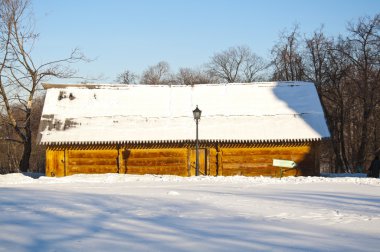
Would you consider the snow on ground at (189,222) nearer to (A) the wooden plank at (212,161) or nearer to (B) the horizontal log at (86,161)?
(A) the wooden plank at (212,161)

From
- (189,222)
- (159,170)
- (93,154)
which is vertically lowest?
(189,222)

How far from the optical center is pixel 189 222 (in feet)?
27.8

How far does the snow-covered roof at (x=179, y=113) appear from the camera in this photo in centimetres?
2614

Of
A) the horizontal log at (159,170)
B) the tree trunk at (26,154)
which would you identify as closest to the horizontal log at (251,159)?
the horizontal log at (159,170)

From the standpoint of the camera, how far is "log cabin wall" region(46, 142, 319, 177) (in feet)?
86.3

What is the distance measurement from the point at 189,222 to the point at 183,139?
1727 centimetres

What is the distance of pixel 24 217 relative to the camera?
8.82 m

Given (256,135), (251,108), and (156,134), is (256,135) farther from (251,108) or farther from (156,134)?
(156,134)

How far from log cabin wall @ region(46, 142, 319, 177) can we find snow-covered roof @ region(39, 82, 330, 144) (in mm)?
704

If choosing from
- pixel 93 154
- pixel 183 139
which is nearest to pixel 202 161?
pixel 183 139

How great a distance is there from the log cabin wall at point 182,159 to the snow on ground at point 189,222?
44.3 ft

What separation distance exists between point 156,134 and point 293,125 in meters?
7.31

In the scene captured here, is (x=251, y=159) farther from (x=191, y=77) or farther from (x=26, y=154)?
(x=191, y=77)

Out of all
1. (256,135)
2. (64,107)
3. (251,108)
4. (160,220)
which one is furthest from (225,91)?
(160,220)
